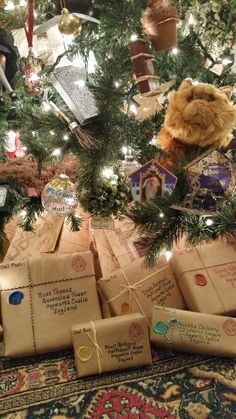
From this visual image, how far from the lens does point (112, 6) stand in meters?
0.87

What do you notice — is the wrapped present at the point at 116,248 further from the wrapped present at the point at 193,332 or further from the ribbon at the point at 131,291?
the wrapped present at the point at 193,332

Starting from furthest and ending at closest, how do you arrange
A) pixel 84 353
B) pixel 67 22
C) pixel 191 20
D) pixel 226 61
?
pixel 226 61, pixel 191 20, pixel 84 353, pixel 67 22

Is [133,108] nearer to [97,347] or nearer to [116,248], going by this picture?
[116,248]

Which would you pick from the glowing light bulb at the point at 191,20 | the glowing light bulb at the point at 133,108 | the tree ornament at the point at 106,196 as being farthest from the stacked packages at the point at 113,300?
the glowing light bulb at the point at 191,20

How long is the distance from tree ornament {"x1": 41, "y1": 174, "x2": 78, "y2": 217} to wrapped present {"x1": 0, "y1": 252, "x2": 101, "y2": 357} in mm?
177

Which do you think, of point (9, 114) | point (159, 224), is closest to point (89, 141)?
point (159, 224)

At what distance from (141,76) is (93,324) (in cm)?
64

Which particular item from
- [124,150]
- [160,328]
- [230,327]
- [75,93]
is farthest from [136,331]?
[75,93]

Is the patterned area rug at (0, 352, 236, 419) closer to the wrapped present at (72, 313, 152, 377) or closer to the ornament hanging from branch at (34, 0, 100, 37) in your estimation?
the wrapped present at (72, 313, 152, 377)

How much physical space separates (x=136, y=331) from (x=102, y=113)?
57 centimetres

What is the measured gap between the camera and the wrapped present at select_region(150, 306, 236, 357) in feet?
3.11

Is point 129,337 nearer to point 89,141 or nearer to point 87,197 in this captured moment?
point 87,197

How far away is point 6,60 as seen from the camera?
1.01 m

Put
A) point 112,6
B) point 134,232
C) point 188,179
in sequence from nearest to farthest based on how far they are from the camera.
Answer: point 112,6 < point 188,179 < point 134,232
